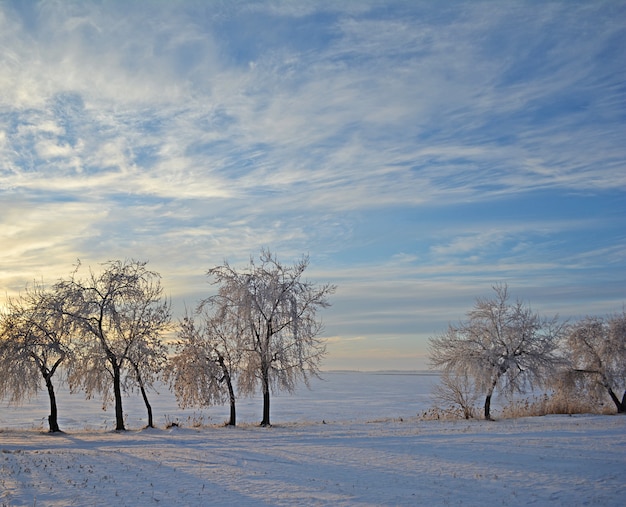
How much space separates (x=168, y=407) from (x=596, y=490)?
158 ft

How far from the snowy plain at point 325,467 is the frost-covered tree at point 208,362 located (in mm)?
3762

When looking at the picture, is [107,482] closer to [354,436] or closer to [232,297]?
[354,436]

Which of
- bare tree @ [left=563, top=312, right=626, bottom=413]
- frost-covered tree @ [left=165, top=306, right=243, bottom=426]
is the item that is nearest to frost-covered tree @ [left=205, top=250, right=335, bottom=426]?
frost-covered tree @ [left=165, top=306, right=243, bottom=426]

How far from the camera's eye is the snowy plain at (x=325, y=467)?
14.0 meters

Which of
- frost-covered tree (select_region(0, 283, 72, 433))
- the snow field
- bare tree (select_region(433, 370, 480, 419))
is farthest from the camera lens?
bare tree (select_region(433, 370, 480, 419))

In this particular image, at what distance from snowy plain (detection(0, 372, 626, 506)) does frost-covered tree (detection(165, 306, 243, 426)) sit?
376 centimetres

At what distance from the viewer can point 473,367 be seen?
35562mm

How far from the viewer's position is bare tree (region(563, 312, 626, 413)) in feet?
123

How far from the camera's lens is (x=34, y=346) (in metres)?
30.0

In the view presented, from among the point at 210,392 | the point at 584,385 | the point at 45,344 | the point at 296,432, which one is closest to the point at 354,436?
the point at 296,432

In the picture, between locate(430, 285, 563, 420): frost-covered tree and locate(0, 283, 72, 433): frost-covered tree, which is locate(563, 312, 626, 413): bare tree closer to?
locate(430, 285, 563, 420): frost-covered tree

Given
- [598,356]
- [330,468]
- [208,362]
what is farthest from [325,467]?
[598,356]

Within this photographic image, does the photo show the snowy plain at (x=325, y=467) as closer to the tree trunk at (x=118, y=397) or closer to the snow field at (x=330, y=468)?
the snow field at (x=330, y=468)

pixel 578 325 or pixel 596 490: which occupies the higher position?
pixel 578 325
